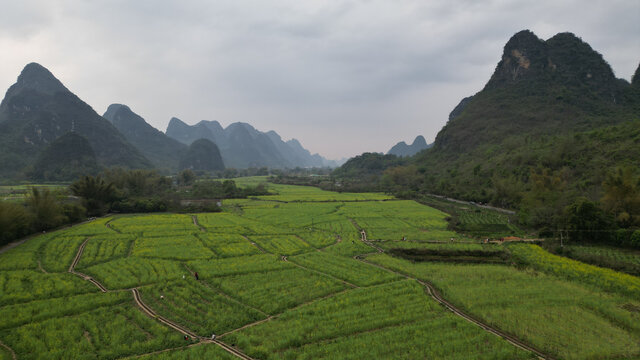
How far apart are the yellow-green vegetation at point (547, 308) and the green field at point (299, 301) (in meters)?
0.09

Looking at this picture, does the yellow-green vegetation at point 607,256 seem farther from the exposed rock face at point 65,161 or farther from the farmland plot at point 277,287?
the exposed rock face at point 65,161

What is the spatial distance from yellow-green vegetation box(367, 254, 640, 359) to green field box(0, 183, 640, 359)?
9cm

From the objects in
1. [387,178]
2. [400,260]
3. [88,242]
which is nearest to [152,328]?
[400,260]

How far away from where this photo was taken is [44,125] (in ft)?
432

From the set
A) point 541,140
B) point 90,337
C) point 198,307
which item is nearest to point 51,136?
point 90,337

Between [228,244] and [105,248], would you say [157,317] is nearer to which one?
[228,244]

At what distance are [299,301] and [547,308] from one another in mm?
15134

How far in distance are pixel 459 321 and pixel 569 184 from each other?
4632 centimetres

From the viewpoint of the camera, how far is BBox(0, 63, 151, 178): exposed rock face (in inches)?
4665

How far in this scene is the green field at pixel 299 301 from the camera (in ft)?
48.3

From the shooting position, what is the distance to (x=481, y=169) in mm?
Result: 76625

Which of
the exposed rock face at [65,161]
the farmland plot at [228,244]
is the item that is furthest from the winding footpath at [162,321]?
the exposed rock face at [65,161]

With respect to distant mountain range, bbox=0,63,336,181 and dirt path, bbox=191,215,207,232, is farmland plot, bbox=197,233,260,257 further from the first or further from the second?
distant mountain range, bbox=0,63,336,181

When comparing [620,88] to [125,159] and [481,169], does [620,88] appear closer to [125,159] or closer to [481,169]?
[481,169]
